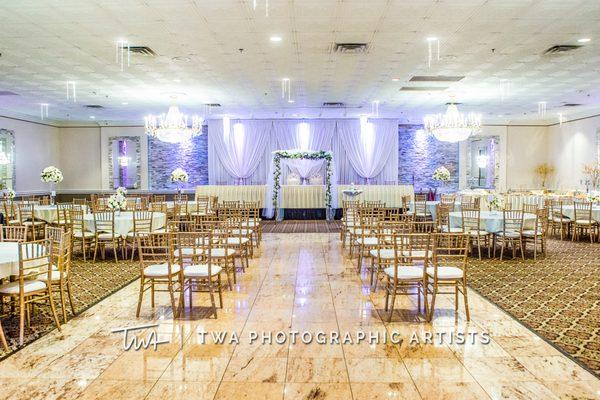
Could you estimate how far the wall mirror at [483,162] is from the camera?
58.2 ft

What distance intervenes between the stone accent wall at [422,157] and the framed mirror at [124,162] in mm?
9797

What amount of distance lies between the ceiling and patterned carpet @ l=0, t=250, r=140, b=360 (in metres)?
3.46

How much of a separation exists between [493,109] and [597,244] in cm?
576

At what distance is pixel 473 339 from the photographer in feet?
14.1

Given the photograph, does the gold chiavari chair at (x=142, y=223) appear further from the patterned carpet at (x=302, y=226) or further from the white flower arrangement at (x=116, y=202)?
the patterned carpet at (x=302, y=226)

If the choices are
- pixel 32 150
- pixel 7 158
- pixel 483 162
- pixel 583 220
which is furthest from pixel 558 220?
pixel 32 150

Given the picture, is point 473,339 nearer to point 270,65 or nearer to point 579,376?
point 579,376

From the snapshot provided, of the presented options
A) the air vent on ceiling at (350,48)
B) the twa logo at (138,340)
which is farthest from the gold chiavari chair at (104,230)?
the air vent on ceiling at (350,48)

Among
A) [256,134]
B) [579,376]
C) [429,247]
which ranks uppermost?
[256,134]

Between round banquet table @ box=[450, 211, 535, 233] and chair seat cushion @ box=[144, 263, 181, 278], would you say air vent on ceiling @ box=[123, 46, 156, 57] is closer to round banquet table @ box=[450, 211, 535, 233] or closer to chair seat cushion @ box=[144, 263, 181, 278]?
chair seat cushion @ box=[144, 263, 181, 278]

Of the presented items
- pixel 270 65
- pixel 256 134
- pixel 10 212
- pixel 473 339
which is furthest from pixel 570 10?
pixel 256 134

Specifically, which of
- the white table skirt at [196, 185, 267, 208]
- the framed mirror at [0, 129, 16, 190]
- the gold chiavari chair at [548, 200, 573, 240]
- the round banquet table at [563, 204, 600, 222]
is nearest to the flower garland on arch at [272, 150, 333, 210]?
the white table skirt at [196, 185, 267, 208]

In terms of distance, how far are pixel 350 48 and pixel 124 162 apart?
12969 millimetres

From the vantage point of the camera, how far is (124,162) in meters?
18.2
